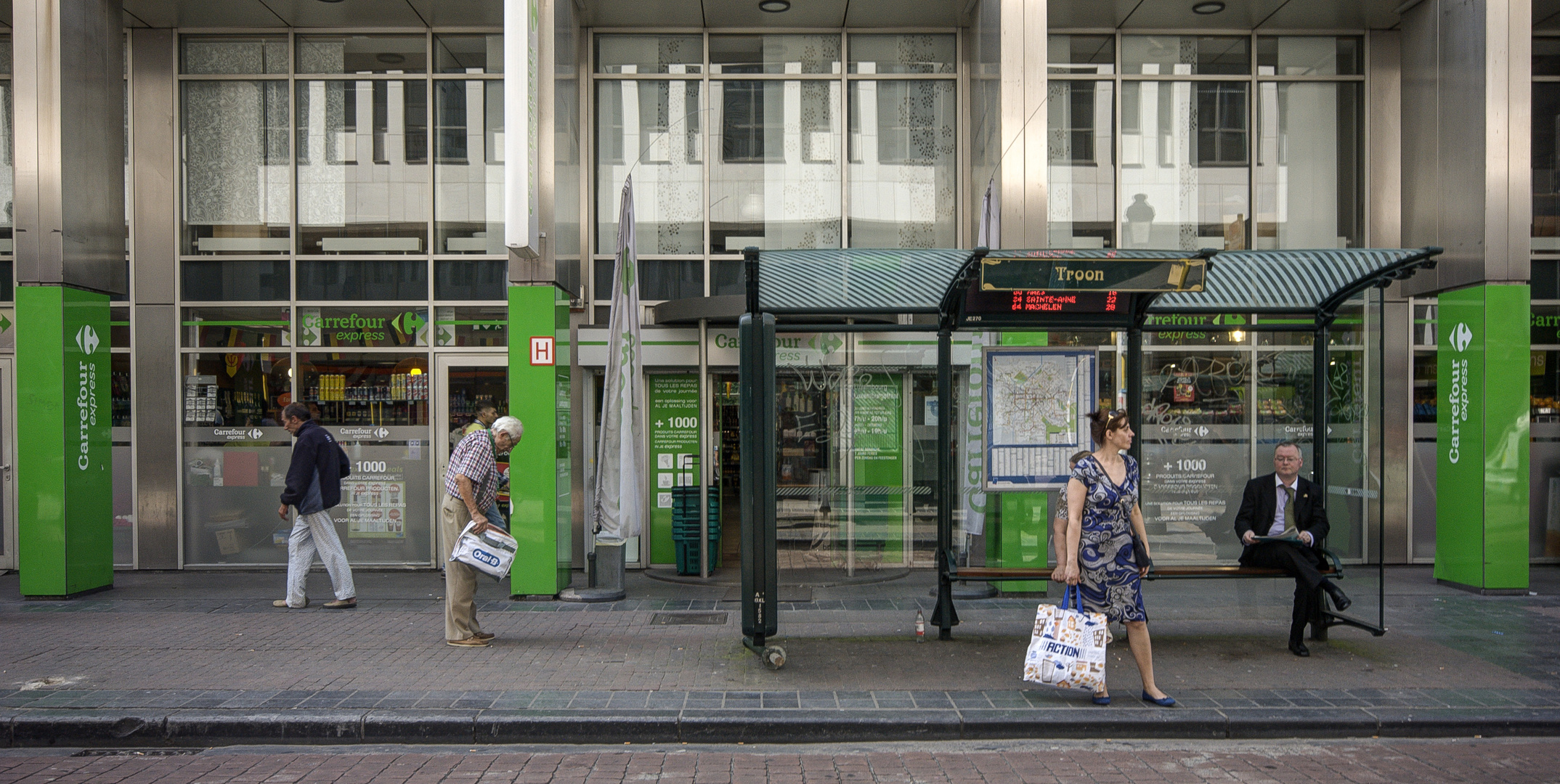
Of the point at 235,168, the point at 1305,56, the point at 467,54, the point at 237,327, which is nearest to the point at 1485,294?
the point at 1305,56

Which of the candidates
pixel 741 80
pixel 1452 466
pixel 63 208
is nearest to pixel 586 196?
pixel 741 80

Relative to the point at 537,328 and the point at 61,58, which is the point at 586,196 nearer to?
the point at 537,328

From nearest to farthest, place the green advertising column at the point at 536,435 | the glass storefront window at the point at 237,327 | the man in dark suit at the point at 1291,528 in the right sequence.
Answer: the man in dark suit at the point at 1291,528
the green advertising column at the point at 536,435
the glass storefront window at the point at 237,327

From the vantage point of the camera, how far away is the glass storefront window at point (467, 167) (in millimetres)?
10445

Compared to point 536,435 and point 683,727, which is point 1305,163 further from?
point 683,727

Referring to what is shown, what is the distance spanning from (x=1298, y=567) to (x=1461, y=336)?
4114 mm

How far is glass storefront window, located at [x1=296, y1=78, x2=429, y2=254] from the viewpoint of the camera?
10.5 meters

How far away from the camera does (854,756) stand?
4.98m

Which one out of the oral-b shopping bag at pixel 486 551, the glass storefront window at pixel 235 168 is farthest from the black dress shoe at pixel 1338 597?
the glass storefront window at pixel 235 168

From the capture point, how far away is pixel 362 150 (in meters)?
10.5

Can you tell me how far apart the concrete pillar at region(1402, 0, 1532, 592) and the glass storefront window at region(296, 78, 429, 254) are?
10.6 meters

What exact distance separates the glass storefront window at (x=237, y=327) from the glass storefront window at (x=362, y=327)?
20cm

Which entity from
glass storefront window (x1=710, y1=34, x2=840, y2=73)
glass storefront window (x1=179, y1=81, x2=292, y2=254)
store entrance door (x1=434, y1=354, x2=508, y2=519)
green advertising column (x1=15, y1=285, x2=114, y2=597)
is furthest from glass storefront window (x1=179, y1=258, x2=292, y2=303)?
glass storefront window (x1=710, y1=34, x2=840, y2=73)

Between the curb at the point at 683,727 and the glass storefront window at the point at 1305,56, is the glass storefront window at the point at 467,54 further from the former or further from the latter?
the glass storefront window at the point at 1305,56
